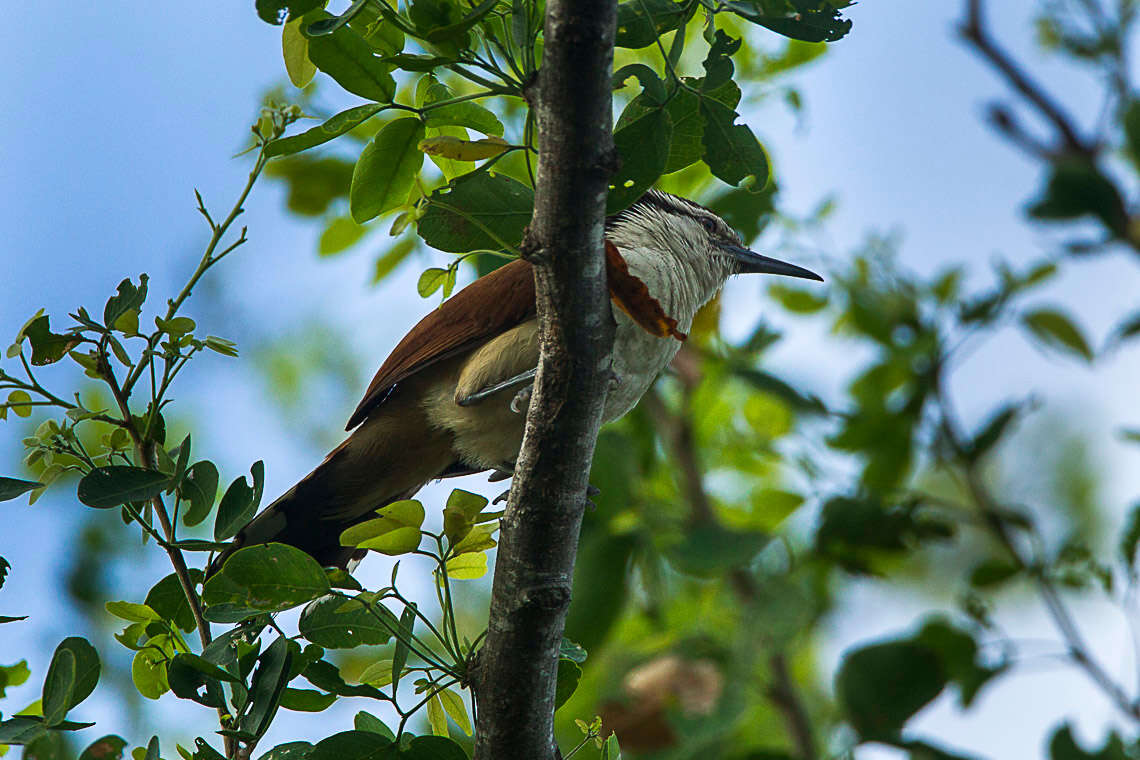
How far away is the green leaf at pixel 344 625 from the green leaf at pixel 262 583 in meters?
0.09

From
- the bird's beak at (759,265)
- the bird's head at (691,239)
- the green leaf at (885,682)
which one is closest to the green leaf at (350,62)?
the bird's head at (691,239)

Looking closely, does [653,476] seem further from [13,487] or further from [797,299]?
[13,487]

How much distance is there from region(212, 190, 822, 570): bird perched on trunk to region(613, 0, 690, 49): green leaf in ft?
3.50

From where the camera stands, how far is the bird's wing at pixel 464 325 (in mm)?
3010

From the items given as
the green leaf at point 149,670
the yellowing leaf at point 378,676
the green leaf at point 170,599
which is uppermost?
the green leaf at point 170,599

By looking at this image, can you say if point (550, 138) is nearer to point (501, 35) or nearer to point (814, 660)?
point (501, 35)

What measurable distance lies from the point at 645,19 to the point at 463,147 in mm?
383

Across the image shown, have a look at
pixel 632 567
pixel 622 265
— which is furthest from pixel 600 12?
pixel 632 567

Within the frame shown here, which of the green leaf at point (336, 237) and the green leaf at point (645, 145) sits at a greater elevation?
the green leaf at point (336, 237)

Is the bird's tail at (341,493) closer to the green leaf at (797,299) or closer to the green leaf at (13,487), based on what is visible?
the green leaf at (13,487)

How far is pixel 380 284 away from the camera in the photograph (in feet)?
11.5

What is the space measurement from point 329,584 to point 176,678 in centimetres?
30

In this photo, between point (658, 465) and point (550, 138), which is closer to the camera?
point (550, 138)

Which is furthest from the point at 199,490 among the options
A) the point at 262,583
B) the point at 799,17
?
the point at 799,17
